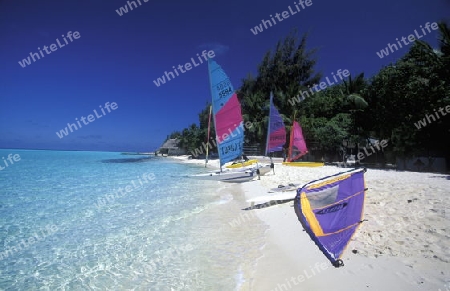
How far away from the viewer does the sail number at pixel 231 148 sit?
460 inches

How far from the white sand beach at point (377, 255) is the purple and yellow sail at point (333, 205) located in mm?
266

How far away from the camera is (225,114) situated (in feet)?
37.1

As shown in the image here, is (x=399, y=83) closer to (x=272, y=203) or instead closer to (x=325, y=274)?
(x=272, y=203)

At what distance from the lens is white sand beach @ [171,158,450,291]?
377cm

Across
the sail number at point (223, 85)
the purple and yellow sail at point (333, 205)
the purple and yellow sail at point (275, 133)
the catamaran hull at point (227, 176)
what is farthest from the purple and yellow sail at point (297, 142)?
the purple and yellow sail at point (333, 205)

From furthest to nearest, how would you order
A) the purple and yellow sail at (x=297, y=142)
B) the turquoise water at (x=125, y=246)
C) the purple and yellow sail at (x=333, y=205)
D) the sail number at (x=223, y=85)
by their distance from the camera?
the purple and yellow sail at (x=297, y=142)
the sail number at (x=223, y=85)
the purple and yellow sail at (x=333, y=205)
the turquoise water at (x=125, y=246)

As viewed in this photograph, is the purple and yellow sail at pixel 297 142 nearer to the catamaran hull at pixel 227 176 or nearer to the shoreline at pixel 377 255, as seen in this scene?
the catamaran hull at pixel 227 176

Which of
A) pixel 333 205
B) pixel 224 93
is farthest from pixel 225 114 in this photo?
pixel 333 205

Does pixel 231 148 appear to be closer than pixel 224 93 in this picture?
No

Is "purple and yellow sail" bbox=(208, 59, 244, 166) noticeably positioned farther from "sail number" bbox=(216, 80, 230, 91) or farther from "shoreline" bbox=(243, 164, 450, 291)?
"shoreline" bbox=(243, 164, 450, 291)

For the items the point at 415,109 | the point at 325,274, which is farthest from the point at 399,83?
the point at 325,274

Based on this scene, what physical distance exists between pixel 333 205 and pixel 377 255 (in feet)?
4.32

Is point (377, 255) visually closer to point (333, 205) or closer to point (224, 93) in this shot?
point (333, 205)

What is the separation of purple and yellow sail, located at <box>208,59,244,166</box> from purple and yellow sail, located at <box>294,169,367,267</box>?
20.3 ft
